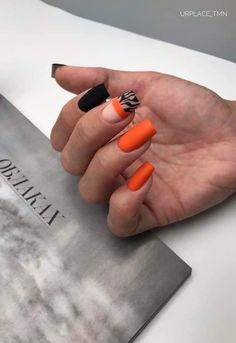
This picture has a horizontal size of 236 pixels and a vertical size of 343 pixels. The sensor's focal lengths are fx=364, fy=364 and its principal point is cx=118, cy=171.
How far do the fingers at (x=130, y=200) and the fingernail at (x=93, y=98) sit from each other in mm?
77

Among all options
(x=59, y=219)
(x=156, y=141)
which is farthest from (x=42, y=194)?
(x=156, y=141)

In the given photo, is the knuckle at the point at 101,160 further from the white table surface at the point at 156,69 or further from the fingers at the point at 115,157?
the white table surface at the point at 156,69

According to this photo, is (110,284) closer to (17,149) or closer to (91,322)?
(91,322)

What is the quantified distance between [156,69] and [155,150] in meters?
0.27

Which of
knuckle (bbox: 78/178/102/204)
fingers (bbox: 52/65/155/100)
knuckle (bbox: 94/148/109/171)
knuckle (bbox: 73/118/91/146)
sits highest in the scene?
fingers (bbox: 52/65/155/100)

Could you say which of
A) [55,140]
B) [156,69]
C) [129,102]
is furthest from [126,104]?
[156,69]

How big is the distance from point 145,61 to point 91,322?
502 millimetres

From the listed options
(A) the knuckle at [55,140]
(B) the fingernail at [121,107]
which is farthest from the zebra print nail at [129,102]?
(A) the knuckle at [55,140]

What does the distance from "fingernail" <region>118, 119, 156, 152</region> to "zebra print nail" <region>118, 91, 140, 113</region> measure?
Result: 17 mm

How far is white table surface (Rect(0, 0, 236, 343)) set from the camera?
0.33m

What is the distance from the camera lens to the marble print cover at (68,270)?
0.31 meters

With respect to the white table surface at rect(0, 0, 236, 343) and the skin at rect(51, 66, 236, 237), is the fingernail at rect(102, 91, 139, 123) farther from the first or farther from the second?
the white table surface at rect(0, 0, 236, 343)

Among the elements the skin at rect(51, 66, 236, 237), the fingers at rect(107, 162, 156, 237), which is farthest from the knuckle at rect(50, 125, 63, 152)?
the fingers at rect(107, 162, 156, 237)

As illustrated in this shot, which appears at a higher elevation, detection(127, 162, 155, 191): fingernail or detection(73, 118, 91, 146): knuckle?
detection(73, 118, 91, 146): knuckle
